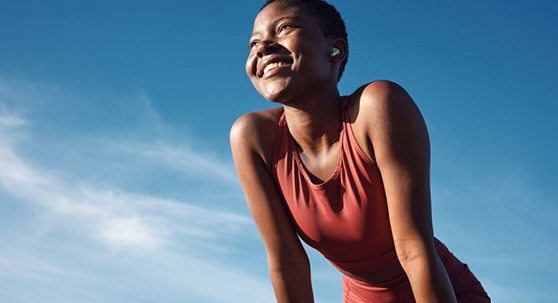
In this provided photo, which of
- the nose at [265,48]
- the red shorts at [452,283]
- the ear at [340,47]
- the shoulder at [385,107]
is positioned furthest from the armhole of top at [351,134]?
the red shorts at [452,283]

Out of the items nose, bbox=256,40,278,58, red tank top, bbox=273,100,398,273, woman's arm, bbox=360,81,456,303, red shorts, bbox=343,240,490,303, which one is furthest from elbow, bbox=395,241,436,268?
nose, bbox=256,40,278,58

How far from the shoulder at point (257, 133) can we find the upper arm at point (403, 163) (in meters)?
0.86

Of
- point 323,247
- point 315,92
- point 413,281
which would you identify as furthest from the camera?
point 323,247

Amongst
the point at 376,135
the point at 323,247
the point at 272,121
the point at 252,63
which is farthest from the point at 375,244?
the point at 252,63

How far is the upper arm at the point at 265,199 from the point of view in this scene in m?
4.26

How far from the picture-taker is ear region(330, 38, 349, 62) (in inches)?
157

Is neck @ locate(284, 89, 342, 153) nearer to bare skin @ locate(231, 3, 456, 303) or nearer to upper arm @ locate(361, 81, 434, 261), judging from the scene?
bare skin @ locate(231, 3, 456, 303)

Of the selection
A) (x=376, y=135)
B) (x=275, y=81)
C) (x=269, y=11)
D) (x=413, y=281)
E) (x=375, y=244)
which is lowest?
(x=413, y=281)

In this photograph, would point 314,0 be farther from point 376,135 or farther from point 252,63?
point 376,135

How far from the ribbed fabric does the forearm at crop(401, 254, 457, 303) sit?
0.42m

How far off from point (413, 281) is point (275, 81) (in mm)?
1314

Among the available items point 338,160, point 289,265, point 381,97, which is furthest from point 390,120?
point 289,265

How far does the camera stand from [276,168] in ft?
13.9

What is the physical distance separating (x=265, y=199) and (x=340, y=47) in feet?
3.46
